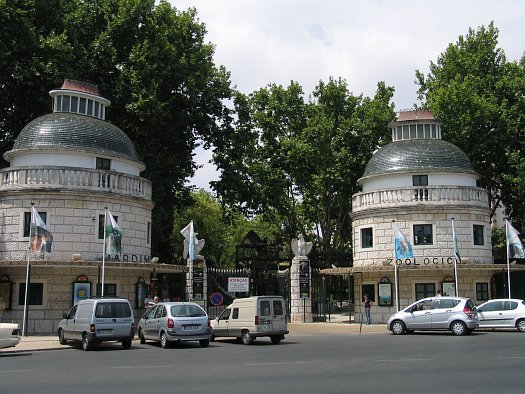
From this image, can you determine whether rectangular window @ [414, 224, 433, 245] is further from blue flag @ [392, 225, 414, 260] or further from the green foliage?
the green foliage

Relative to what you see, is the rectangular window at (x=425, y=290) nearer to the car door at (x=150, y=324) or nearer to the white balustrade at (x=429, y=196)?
the white balustrade at (x=429, y=196)

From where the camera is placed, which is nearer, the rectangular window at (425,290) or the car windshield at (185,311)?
the car windshield at (185,311)

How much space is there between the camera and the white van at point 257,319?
76.0ft

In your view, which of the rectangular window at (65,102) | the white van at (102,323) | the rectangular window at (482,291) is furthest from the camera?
the rectangular window at (482,291)

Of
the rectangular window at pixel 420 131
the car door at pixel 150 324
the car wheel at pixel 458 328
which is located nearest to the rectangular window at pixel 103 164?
the car door at pixel 150 324

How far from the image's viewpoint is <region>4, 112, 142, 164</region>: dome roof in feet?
107

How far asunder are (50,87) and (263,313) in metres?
25.6

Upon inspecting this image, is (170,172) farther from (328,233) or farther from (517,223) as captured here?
(517,223)

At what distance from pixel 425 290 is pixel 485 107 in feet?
52.0

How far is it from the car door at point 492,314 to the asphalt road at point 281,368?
16.5 feet

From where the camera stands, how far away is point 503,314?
28031 millimetres

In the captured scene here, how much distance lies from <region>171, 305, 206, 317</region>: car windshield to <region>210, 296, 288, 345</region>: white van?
195 cm

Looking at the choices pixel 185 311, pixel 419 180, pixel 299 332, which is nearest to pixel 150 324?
pixel 185 311

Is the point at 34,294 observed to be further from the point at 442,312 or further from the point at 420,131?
the point at 420,131
